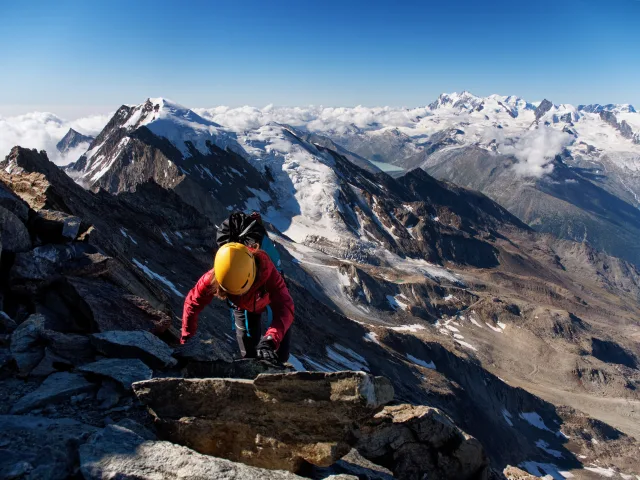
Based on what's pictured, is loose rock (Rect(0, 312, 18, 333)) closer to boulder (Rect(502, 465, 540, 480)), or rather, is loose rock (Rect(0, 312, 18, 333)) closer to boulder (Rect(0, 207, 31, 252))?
boulder (Rect(0, 207, 31, 252))

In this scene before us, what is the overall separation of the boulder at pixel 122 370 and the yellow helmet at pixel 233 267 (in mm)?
2134

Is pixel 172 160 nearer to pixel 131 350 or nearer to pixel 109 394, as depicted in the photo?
pixel 131 350

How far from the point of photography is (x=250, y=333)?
354 inches

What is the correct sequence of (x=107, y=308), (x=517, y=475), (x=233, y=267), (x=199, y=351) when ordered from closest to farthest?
(x=233, y=267) < (x=199, y=351) < (x=107, y=308) < (x=517, y=475)

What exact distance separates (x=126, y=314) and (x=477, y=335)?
114m

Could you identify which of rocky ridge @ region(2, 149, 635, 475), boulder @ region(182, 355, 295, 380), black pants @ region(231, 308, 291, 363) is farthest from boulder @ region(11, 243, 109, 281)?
boulder @ region(182, 355, 295, 380)

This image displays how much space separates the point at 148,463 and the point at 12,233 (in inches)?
338

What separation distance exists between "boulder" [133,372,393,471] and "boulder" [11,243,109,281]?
5702 mm

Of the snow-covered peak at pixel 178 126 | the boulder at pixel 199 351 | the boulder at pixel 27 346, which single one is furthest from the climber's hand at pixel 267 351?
the snow-covered peak at pixel 178 126

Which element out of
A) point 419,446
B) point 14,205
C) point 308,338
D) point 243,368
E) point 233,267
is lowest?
point 308,338

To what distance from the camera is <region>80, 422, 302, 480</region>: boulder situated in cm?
510

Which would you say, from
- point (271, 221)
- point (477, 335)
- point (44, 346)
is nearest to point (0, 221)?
point (44, 346)

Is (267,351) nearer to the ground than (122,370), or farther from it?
farther from it

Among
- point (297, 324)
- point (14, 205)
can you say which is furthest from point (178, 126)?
point (14, 205)
